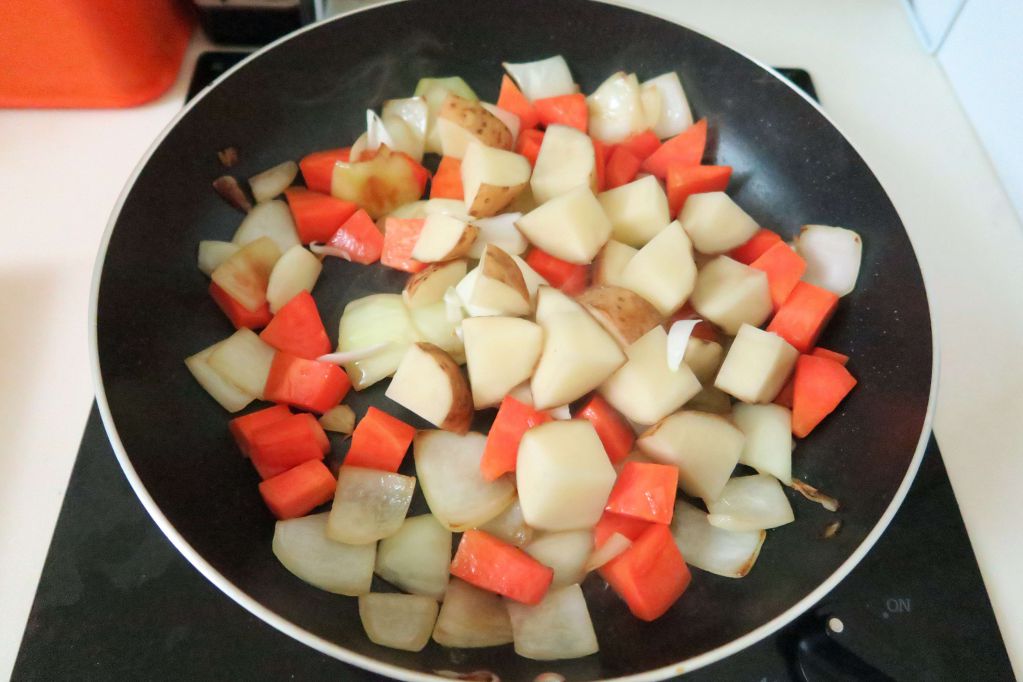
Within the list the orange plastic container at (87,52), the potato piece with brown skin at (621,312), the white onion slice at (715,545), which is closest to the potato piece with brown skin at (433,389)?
the potato piece with brown skin at (621,312)

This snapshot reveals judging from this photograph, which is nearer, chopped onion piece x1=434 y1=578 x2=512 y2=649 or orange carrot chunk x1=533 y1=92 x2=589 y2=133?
chopped onion piece x1=434 y1=578 x2=512 y2=649

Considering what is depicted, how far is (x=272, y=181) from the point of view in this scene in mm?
1168

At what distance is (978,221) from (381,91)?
1.07m

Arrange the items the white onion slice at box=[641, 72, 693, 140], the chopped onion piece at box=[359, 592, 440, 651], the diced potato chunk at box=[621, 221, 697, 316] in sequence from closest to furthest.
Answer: the chopped onion piece at box=[359, 592, 440, 651] → the diced potato chunk at box=[621, 221, 697, 316] → the white onion slice at box=[641, 72, 693, 140]

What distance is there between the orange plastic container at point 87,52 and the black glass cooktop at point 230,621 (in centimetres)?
63

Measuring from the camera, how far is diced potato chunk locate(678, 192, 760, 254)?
111cm

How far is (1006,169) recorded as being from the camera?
4.21 feet

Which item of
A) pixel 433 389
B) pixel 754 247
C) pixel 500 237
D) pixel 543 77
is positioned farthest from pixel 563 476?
pixel 543 77

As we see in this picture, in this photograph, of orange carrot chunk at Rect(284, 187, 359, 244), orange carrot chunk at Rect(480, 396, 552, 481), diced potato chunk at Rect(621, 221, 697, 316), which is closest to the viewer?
orange carrot chunk at Rect(480, 396, 552, 481)

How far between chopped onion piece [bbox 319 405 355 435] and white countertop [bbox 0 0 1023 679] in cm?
32

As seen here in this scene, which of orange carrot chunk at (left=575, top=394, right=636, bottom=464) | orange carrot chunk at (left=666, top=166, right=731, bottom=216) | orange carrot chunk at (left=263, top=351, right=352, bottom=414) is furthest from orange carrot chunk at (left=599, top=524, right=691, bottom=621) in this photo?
orange carrot chunk at (left=666, top=166, right=731, bottom=216)

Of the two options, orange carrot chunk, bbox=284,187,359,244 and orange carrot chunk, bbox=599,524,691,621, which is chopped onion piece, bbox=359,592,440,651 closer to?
orange carrot chunk, bbox=599,524,691,621

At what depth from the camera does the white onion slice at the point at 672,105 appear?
124 centimetres

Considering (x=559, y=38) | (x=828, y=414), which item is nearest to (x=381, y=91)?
(x=559, y=38)
